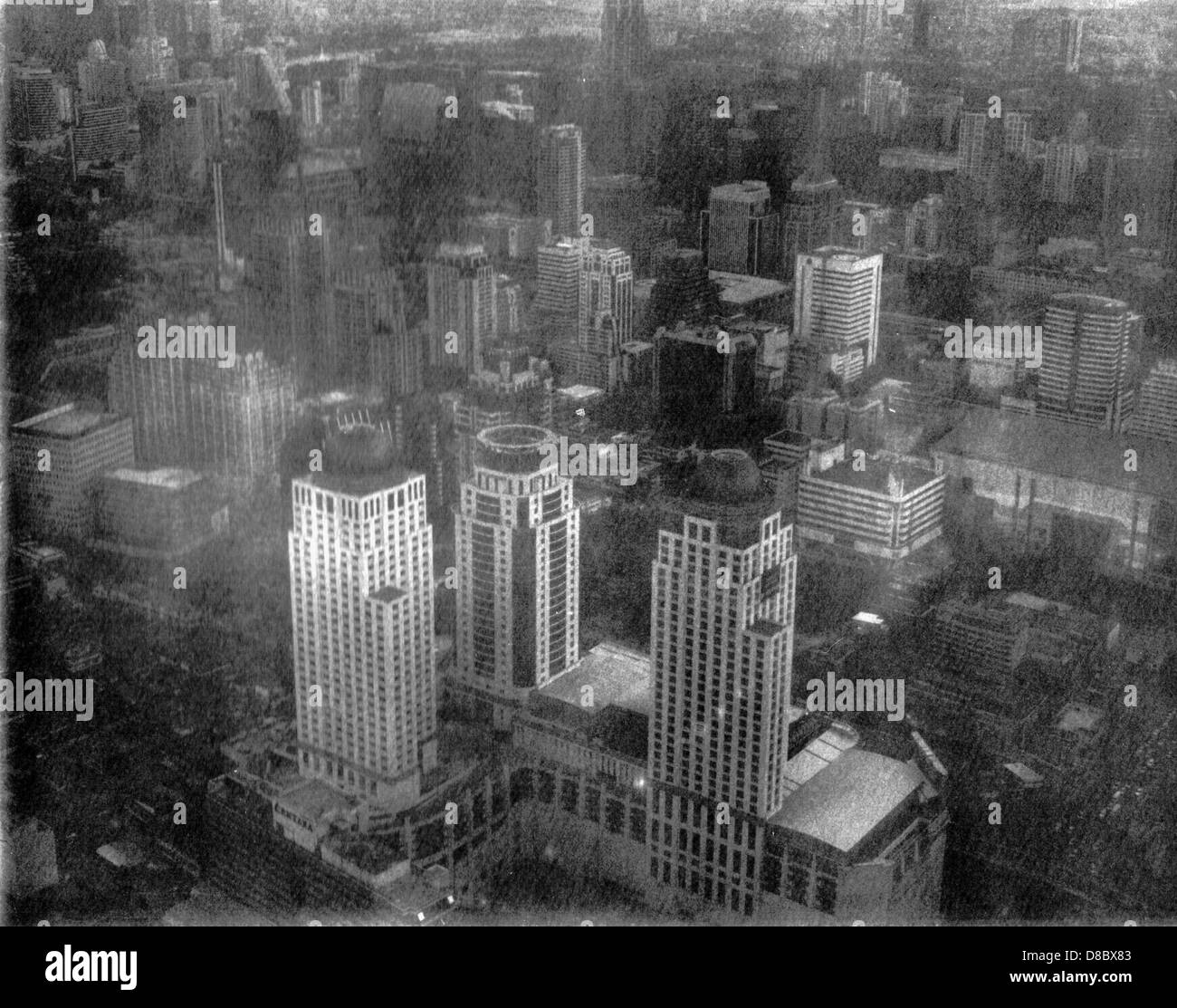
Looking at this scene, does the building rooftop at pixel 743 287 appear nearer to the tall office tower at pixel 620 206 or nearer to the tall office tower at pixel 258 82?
the tall office tower at pixel 620 206

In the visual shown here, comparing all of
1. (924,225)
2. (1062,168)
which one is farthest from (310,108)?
(1062,168)

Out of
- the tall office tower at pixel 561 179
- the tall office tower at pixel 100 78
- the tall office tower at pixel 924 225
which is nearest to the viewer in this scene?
the tall office tower at pixel 100 78

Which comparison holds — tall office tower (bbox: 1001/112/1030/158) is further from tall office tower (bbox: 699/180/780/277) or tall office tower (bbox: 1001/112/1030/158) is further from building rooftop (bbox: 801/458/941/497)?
building rooftop (bbox: 801/458/941/497)

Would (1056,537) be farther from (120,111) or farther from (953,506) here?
(120,111)

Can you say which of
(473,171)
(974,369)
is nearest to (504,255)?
(473,171)

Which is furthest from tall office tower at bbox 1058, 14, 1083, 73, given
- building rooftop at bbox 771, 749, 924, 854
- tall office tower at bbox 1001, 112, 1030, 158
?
building rooftop at bbox 771, 749, 924, 854

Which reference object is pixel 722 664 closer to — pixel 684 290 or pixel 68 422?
pixel 684 290

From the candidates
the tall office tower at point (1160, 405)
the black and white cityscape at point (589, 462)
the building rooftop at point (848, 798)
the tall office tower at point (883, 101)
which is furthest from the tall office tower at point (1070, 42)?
the building rooftop at point (848, 798)
